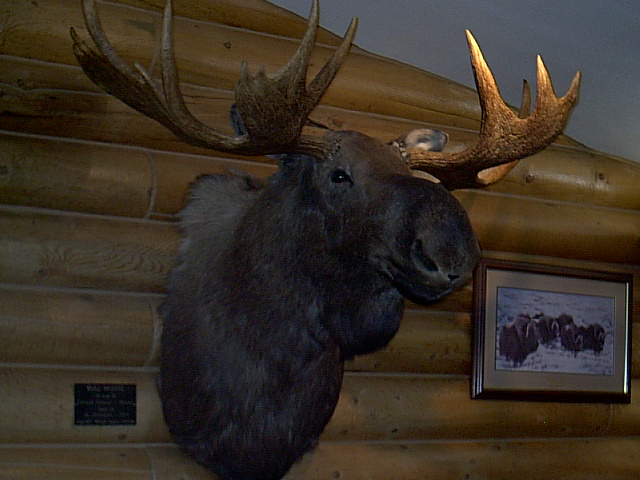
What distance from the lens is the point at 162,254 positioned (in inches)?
114

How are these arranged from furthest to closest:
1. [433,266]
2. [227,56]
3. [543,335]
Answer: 1. [543,335]
2. [227,56]
3. [433,266]

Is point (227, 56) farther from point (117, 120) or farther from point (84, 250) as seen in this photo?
point (84, 250)

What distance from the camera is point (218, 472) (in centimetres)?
271

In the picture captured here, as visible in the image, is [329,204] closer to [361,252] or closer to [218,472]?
[361,252]

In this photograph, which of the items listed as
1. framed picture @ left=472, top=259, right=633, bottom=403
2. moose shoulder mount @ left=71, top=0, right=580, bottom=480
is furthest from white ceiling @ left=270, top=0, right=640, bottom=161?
framed picture @ left=472, top=259, right=633, bottom=403

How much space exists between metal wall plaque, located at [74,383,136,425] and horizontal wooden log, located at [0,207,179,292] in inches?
13.6

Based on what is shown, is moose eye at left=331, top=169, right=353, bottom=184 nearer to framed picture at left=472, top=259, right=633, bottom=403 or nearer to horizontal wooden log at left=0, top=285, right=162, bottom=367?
horizontal wooden log at left=0, top=285, right=162, bottom=367

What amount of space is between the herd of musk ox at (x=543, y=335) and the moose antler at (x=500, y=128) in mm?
1159


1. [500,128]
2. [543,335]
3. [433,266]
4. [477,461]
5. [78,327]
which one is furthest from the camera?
[543,335]

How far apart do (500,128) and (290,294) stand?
0.85 m

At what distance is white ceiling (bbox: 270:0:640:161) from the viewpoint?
3109mm

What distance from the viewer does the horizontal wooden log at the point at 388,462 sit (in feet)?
8.73

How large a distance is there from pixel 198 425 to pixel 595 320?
6.67 feet

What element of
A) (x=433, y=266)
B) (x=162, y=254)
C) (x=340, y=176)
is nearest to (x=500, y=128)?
(x=340, y=176)
